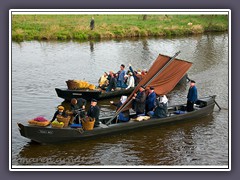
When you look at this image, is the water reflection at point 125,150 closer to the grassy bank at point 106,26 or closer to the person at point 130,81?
the person at point 130,81

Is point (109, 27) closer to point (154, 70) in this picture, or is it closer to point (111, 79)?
point (111, 79)

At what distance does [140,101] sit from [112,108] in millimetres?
4159

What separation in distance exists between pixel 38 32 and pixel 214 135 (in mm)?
26290

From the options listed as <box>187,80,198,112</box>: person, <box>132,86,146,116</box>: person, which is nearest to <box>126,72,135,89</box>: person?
<box>187,80,198,112</box>: person

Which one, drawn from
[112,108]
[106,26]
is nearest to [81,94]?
[112,108]

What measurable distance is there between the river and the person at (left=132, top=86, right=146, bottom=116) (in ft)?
3.05

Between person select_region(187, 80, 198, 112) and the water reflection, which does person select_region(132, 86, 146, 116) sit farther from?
person select_region(187, 80, 198, 112)

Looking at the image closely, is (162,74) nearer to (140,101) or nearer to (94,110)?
(140,101)

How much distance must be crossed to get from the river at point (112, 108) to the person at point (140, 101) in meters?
0.93

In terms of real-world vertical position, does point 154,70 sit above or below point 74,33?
below

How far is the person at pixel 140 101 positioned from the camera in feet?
56.6

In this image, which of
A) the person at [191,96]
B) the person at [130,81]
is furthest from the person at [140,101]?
the person at [130,81]

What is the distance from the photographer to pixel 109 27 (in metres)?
43.9

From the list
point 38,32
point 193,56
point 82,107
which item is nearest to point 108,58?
point 193,56
